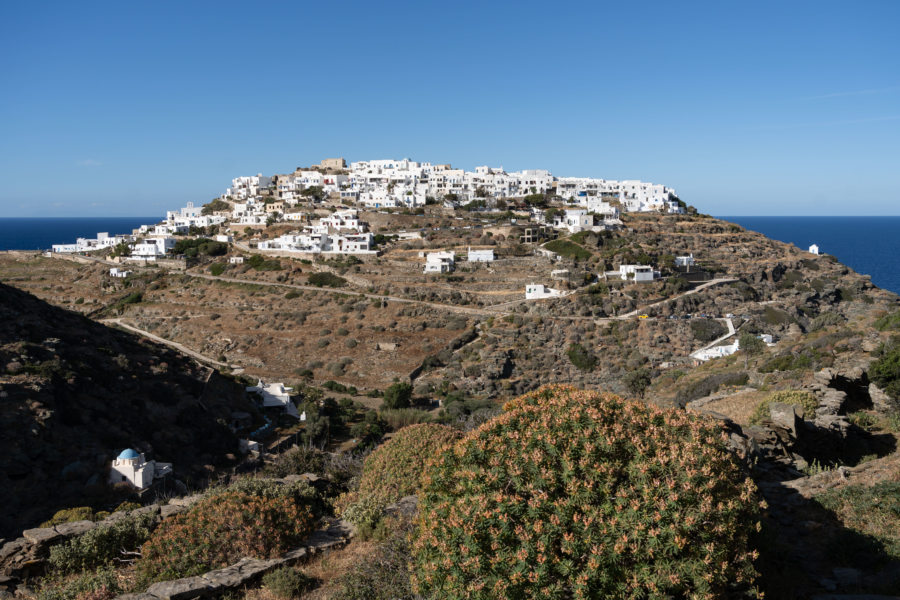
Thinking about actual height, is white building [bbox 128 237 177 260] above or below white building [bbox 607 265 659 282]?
above

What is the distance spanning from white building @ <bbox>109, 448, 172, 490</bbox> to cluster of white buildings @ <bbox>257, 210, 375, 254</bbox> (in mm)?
37809

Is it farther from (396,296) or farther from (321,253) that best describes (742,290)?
(321,253)

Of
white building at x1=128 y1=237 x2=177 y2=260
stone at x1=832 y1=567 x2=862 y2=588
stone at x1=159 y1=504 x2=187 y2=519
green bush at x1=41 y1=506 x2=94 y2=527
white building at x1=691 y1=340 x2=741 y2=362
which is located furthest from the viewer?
white building at x1=128 y1=237 x2=177 y2=260

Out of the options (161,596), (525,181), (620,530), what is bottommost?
(161,596)

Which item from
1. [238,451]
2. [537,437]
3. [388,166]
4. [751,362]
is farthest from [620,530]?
[388,166]

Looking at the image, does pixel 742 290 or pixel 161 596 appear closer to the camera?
pixel 161 596

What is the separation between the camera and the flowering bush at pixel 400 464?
8695 millimetres

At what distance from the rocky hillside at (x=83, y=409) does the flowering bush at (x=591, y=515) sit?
39.9 feet

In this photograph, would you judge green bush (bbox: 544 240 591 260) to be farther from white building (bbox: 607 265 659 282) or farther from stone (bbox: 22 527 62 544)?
stone (bbox: 22 527 62 544)

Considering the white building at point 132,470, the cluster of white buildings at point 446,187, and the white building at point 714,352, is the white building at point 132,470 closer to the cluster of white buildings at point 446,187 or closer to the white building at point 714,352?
the white building at point 714,352

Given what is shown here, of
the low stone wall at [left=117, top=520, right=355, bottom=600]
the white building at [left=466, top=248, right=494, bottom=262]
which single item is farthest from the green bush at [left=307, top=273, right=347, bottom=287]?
the low stone wall at [left=117, top=520, right=355, bottom=600]

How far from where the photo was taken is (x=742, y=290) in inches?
1660

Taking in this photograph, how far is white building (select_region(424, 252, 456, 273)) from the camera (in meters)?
46.4

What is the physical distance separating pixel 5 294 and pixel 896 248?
14495cm
